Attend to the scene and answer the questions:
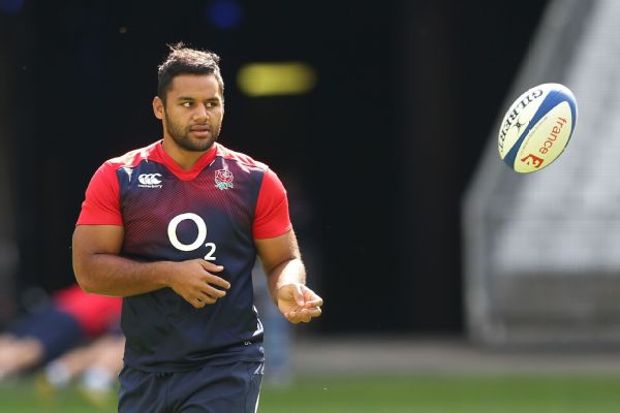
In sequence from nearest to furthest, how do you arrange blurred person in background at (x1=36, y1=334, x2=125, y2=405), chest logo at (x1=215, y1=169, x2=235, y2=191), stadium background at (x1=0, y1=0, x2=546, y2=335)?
chest logo at (x1=215, y1=169, x2=235, y2=191) → blurred person in background at (x1=36, y1=334, x2=125, y2=405) → stadium background at (x1=0, y1=0, x2=546, y2=335)

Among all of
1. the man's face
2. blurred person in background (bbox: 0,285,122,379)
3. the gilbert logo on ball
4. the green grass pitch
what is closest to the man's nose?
the man's face

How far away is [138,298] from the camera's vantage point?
20.7 feet

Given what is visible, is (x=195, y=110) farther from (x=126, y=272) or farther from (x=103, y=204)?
(x=126, y=272)

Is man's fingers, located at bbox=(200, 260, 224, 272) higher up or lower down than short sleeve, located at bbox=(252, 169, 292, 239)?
lower down

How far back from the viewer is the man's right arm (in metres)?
6.04

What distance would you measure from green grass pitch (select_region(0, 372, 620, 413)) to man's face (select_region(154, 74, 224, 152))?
22.0ft

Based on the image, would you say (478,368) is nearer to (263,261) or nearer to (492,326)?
(492,326)

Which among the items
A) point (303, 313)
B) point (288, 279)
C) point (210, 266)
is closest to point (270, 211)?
point (288, 279)

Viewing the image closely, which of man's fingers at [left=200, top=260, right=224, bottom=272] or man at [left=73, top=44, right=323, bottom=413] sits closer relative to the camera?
man's fingers at [left=200, top=260, right=224, bottom=272]

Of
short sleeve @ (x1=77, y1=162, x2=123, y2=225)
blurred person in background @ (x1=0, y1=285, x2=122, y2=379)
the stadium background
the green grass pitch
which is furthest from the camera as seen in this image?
the stadium background

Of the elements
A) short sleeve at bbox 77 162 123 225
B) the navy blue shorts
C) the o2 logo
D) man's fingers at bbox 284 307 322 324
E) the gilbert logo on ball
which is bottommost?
the navy blue shorts

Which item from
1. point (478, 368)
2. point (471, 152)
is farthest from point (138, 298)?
point (471, 152)

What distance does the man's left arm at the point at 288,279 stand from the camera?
6098mm

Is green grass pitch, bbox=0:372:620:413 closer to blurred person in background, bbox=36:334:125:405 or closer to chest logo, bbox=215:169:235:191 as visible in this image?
blurred person in background, bbox=36:334:125:405
